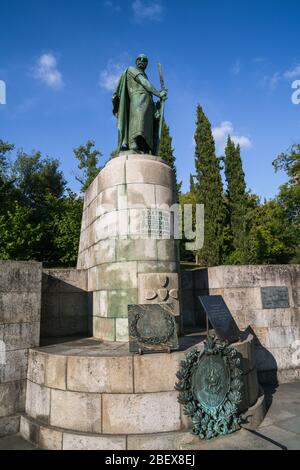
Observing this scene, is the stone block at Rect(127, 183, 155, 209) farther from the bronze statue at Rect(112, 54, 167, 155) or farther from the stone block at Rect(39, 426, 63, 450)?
the stone block at Rect(39, 426, 63, 450)

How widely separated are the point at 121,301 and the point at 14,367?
8.02 feet

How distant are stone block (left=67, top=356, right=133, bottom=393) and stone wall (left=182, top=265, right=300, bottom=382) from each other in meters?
4.75

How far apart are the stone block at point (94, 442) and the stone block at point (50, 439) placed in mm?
125

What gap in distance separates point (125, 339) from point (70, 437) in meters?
2.31

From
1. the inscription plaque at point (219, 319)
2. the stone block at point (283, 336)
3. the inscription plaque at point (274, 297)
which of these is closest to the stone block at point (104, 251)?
the inscription plaque at point (219, 319)

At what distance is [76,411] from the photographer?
508 centimetres

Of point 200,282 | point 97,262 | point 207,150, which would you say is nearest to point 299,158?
point 207,150

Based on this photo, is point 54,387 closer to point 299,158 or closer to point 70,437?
point 70,437

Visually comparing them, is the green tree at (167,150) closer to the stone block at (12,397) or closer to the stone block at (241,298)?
the stone block at (241,298)

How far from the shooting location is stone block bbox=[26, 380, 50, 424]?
211 inches

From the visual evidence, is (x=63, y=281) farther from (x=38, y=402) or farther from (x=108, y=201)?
(x=38, y=402)

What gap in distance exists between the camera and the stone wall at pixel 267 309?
8828 millimetres

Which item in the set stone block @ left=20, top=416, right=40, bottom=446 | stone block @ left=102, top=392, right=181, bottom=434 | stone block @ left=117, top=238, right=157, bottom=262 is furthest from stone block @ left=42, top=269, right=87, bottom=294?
stone block @ left=102, top=392, right=181, bottom=434

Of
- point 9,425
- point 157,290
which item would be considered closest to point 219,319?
point 157,290
